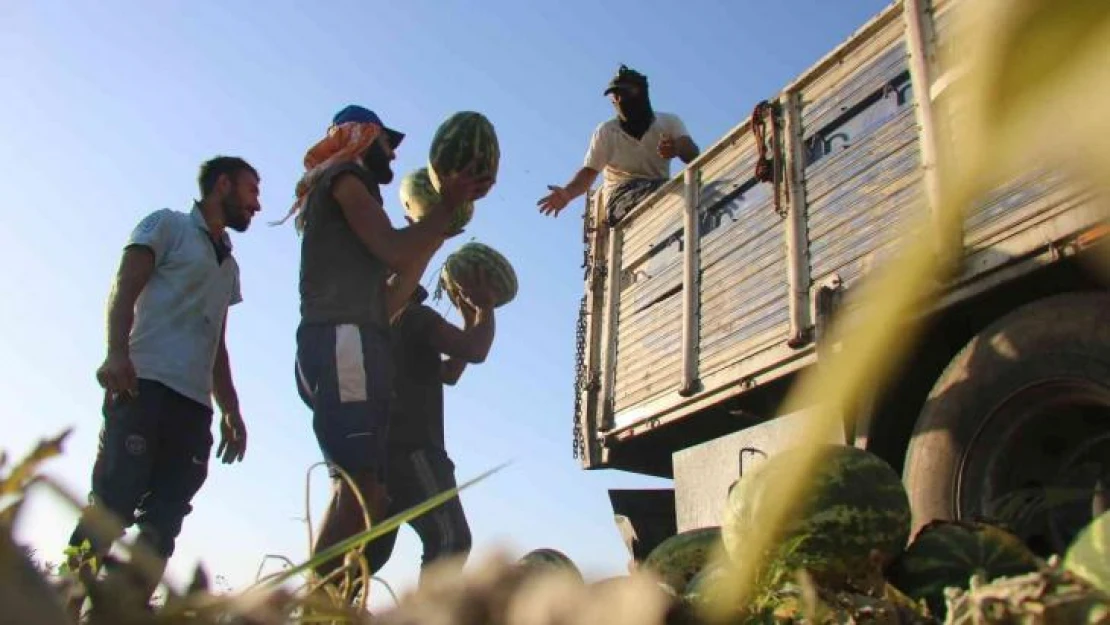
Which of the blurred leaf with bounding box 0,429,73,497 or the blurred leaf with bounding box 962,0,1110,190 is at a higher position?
the blurred leaf with bounding box 962,0,1110,190

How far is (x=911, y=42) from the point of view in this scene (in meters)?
4.58

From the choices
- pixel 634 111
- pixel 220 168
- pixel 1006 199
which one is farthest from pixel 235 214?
pixel 634 111

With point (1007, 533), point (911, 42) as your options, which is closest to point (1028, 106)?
point (1007, 533)

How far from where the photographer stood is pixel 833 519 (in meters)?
2.13

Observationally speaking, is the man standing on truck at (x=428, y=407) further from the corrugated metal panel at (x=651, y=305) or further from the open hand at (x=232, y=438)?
the corrugated metal panel at (x=651, y=305)

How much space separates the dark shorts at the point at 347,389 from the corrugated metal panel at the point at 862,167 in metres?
2.36

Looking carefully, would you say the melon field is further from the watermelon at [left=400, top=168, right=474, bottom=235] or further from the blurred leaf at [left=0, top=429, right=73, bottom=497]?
the watermelon at [left=400, top=168, right=474, bottom=235]

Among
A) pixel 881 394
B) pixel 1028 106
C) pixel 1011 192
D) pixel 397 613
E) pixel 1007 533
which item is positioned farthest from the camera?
pixel 881 394

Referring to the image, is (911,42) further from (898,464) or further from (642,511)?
(642,511)

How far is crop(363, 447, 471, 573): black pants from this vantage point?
4.15m

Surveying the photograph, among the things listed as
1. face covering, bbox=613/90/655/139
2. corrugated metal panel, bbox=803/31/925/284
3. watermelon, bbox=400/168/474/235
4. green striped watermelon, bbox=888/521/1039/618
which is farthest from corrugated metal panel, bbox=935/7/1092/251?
face covering, bbox=613/90/655/139

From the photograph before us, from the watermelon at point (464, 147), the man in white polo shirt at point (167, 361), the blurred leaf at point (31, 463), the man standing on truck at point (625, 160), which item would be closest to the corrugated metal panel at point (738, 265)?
→ the man standing on truck at point (625, 160)

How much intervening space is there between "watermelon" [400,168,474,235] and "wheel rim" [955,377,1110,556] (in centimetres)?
272

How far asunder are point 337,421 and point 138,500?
0.78 m
